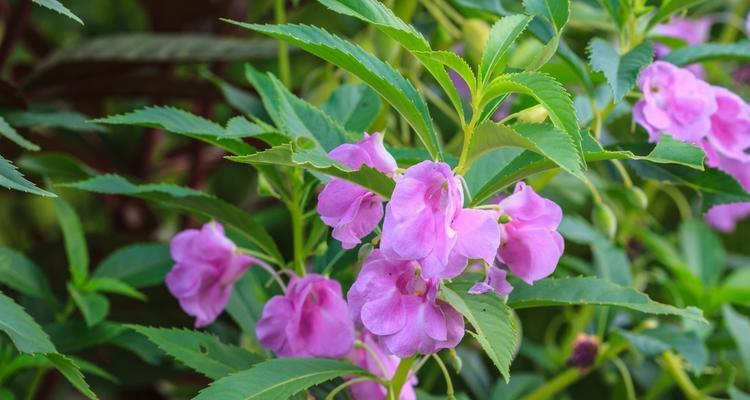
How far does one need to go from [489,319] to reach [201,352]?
0.79ft

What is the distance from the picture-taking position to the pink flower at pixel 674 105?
29.9 inches

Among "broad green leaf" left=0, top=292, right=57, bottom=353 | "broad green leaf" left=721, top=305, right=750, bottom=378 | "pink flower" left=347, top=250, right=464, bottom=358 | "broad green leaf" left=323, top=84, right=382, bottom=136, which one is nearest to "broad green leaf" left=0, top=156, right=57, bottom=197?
→ "broad green leaf" left=0, top=292, right=57, bottom=353

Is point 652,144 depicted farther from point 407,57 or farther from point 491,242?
point 407,57

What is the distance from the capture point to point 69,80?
3.85 ft

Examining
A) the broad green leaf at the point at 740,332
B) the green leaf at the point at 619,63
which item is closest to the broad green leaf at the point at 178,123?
the green leaf at the point at 619,63

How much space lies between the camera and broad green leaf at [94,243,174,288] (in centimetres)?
94

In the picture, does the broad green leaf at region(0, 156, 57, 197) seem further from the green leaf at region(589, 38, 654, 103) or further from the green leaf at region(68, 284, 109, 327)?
the green leaf at region(589, 38, 654, 103)

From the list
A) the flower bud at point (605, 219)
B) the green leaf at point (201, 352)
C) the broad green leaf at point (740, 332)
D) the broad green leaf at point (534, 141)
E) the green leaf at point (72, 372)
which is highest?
the broad green leaf at point (534, 141)

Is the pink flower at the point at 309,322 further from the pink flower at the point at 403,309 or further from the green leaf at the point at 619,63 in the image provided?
the green leaf at the point at 619,63

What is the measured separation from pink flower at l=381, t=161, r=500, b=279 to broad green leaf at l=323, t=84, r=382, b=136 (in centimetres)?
24

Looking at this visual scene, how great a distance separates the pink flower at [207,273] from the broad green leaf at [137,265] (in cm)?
14

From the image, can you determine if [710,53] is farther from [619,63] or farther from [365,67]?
[365,67]

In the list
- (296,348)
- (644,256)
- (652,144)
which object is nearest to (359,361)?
(296,348)

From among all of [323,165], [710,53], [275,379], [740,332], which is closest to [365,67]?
[323,165]
